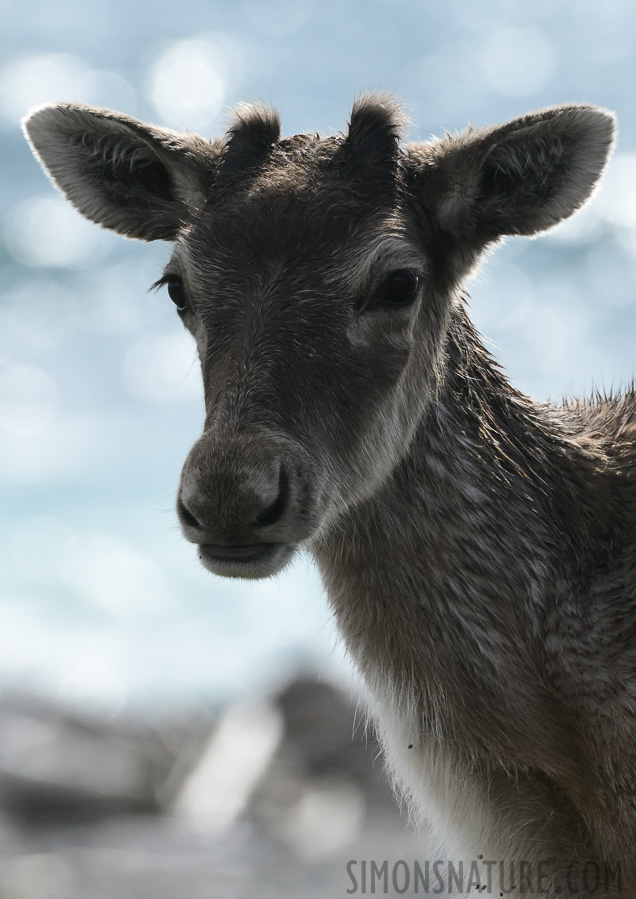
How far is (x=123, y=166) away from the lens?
5.99 m

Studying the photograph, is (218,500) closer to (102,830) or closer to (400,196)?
(400,196)

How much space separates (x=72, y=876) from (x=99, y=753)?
7.37 feet

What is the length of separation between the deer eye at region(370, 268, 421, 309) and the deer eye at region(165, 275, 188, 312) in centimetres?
100

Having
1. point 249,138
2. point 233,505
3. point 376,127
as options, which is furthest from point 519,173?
point 233,505

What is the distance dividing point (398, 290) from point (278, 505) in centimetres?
132

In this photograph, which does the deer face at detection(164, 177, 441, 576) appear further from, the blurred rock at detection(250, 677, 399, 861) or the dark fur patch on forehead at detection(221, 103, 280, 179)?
the blurred rock at detection(250, 677, 399, 861)

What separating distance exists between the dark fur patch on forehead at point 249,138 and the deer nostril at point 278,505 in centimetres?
181

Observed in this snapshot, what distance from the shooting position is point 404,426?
529cm

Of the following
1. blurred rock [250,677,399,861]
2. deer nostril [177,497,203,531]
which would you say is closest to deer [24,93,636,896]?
deer nostril [177,497,203,531]

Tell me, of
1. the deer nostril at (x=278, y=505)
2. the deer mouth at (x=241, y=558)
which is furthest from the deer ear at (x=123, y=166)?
the deer mouth at (x=241, y=558)

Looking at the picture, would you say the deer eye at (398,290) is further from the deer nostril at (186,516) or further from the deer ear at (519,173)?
the deer nostril at (186,516)

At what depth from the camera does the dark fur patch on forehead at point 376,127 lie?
17.6ft

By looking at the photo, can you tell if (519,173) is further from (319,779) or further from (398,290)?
(319,779)

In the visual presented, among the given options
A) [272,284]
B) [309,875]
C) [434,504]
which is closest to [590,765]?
[434,504]
